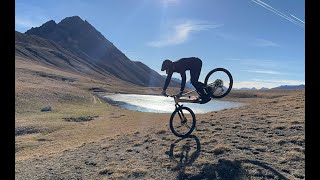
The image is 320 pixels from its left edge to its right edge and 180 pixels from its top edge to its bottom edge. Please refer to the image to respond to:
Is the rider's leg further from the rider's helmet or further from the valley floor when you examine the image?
the valley floor

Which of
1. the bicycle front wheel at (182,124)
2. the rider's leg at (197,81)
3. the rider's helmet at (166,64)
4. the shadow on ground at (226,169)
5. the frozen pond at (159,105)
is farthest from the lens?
the frozen pond at (159,105)

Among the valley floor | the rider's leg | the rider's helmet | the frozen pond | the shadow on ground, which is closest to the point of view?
the shadow on ground

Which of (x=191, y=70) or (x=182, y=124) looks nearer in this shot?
(x=191, y=70)

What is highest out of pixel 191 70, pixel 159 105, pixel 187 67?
pixel 187 67

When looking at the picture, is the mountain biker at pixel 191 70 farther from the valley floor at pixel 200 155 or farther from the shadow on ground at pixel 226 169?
the shadow on ground at pixel 226 169

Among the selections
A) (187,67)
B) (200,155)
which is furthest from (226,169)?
(187,67)

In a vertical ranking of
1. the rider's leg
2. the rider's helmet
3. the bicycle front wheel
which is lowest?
the bicycle front wheel

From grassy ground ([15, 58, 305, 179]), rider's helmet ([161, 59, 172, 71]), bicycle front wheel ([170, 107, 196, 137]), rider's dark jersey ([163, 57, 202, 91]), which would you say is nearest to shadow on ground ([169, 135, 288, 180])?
grassy ground ([15, 58, 305, 179])

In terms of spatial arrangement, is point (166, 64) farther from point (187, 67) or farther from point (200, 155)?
point (200, 155)

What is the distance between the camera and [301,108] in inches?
1184

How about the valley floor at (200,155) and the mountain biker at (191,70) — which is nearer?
the valley floor at (200,155)

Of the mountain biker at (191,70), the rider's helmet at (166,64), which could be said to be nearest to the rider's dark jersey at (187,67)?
the mountain biker at (191,70)
